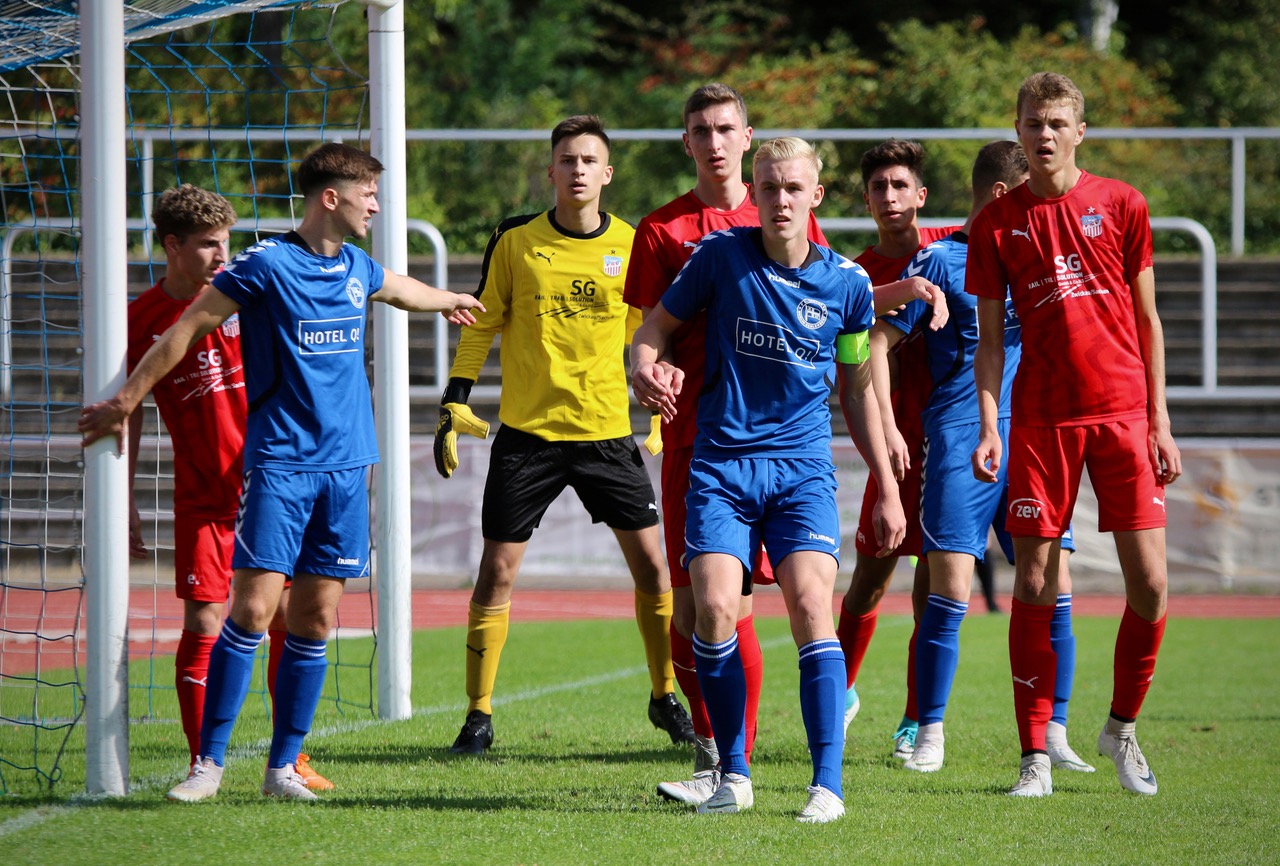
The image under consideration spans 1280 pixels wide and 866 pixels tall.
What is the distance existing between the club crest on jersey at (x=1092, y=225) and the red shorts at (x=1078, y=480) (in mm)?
657

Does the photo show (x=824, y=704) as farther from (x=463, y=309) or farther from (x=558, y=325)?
(x=558, y=325)

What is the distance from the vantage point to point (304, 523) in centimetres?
464

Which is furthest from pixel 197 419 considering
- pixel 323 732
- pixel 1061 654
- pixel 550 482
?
pixel 1061 654

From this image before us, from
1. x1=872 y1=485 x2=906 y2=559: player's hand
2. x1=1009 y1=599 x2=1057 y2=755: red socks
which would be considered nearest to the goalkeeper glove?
x1=872 y1=485 x2=906 y2=559: player's hand

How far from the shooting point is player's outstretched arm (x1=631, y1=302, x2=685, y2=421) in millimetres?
4277

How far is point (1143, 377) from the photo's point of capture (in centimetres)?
495

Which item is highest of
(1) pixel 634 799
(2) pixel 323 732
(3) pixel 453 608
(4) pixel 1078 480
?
(4) pixel 1078 480

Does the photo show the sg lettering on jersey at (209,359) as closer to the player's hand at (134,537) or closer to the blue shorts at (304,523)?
the player's hand at (134,537)

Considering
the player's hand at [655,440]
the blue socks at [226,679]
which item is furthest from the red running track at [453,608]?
the blue socks at [226,679]

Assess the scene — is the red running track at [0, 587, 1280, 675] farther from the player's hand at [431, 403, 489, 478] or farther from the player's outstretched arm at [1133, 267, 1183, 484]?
the player's outstretched arm at [1133, 267, 1183, 484]

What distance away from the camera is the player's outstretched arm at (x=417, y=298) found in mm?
5027

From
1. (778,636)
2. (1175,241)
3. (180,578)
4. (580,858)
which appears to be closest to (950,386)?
(580,858)

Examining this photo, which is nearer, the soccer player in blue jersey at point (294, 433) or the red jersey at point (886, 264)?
the soccer player in blue jersey at point (294, 433)

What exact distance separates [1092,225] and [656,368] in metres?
1.71
